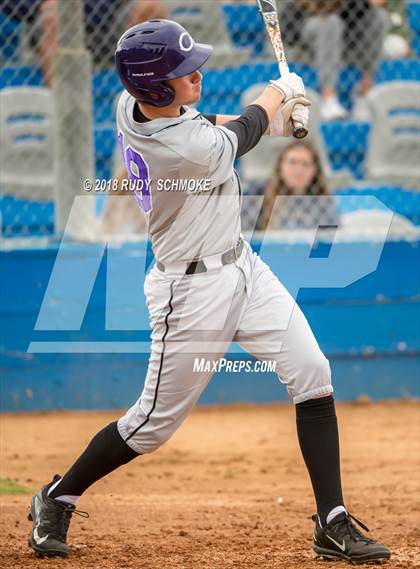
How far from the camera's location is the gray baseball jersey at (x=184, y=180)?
340cm

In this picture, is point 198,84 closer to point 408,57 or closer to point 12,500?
point 12,500

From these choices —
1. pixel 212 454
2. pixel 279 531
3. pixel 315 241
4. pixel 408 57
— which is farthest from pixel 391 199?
pixel 279 531

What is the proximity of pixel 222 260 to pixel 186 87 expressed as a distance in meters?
0.60

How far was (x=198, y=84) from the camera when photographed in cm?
354

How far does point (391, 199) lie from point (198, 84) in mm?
4149

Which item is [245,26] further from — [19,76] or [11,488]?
[11,488]

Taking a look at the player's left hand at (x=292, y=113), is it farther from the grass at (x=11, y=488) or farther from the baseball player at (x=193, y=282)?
the grass at (x=11, y=488)

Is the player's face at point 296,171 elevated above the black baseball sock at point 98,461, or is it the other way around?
the black baseball sock at point 98,461

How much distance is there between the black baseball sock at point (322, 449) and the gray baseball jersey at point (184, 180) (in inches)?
25.9

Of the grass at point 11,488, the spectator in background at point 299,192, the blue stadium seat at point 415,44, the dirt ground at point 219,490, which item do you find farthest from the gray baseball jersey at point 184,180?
the blue stadium seat at point 415,44

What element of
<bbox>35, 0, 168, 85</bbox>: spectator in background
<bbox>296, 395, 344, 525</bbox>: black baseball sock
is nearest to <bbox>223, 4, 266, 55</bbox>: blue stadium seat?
<bbox>35, 0, 168, 85</bbox>: spectator in background

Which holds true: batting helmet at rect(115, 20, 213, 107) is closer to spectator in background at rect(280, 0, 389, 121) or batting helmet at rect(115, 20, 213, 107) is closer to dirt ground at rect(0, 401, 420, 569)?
dirt ground at rect(0, 401, 420, 569)

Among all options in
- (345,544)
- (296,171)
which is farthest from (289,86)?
(296,171)

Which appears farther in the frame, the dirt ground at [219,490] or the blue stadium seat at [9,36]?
the blue stadium seat at [9,36]
